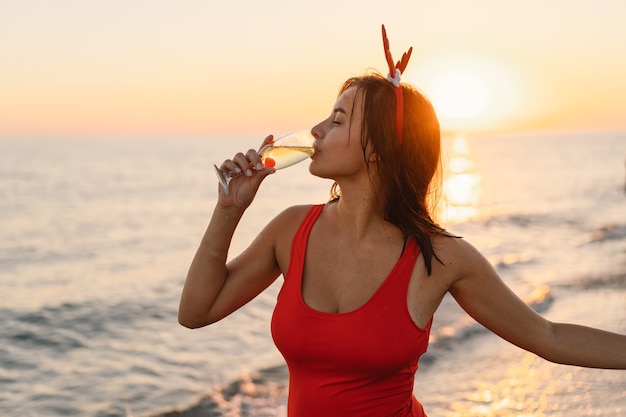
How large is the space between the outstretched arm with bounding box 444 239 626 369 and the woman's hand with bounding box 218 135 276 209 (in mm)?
810

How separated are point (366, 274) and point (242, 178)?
0.62 metres

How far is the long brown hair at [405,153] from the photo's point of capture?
2.81 meters

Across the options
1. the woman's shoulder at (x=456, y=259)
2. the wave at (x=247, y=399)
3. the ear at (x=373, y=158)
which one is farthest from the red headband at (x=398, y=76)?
the wave at (x=247, y=399)

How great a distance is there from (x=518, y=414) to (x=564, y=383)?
1.02 metres

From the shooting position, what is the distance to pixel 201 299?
2.93m

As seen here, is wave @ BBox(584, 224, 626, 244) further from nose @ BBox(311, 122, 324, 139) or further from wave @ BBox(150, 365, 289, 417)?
nose @ BBox(311, 122, 324, 139)

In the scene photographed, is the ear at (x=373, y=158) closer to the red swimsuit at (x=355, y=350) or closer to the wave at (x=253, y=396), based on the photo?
the red swimsuit at (x=355, y=350)

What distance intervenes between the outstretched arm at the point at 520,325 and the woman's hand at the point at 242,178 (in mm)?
810

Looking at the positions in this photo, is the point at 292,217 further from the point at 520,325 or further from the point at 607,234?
the point at 607,234

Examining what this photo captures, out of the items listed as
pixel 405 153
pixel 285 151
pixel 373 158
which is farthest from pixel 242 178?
pixel 405 153

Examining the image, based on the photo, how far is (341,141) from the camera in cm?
280

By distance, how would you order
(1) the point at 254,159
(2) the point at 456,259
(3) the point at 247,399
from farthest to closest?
1. (3) the point at 247,399
2. (1) the point at 254,159
3. (2) the point at 456,259

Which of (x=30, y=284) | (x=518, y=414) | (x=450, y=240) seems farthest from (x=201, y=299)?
(x=30, y=284)

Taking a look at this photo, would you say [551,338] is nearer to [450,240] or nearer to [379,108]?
[450,240]
